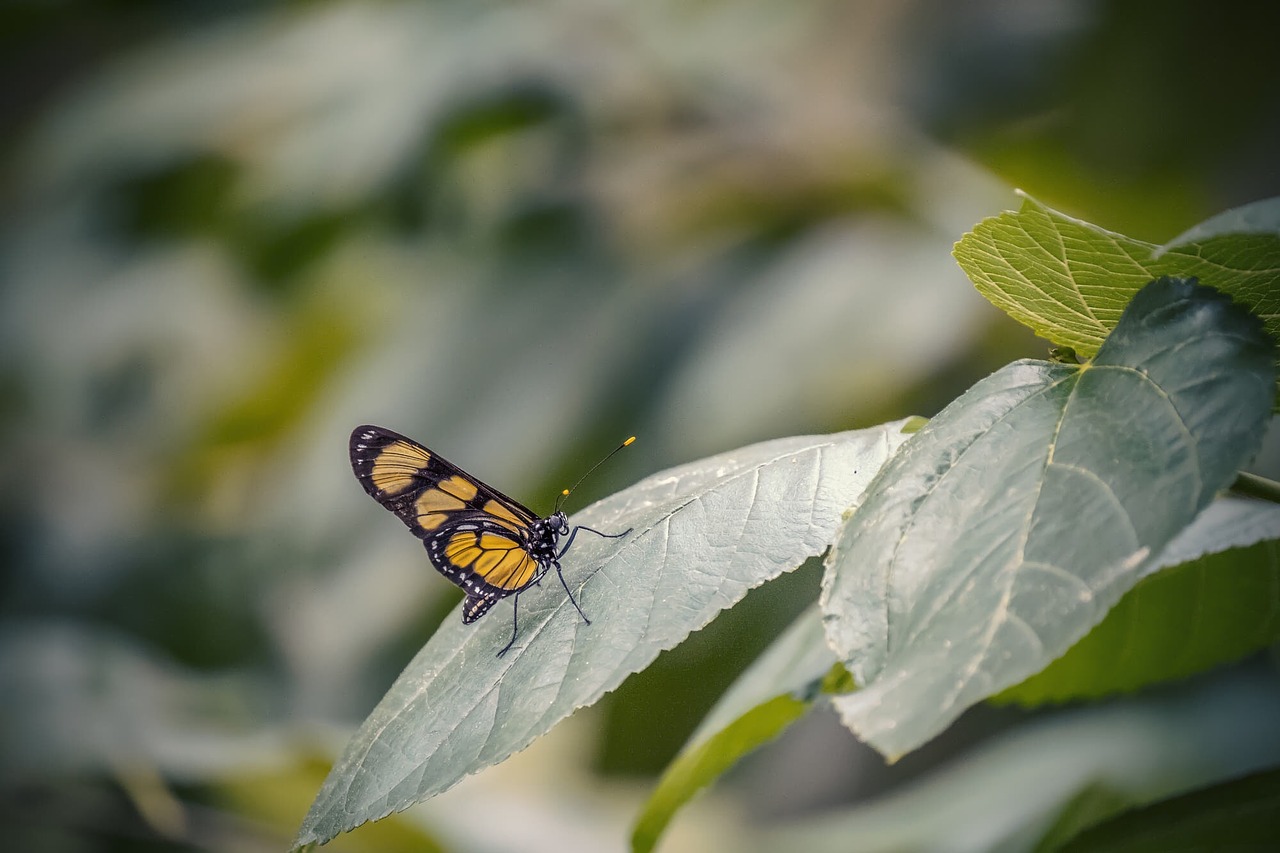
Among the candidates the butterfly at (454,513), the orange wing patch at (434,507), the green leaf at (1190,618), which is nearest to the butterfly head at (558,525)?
the butterfly at (454,513)

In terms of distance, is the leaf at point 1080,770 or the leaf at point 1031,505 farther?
the leaf at point 1080,770

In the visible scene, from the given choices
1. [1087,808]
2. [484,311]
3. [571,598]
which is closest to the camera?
[571,598]

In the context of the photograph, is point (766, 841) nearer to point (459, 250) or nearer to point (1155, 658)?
point (1155, 658)

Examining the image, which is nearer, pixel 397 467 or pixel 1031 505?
pixel 1031 505

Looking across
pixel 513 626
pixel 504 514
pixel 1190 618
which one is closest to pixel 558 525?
pixel 504 514

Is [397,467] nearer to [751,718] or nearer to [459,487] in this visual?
[459,487]

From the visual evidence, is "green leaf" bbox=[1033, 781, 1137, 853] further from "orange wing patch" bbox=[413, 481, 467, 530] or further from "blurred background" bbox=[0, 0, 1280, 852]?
"blurred background" bbox=[0, 0, 1280, 852]

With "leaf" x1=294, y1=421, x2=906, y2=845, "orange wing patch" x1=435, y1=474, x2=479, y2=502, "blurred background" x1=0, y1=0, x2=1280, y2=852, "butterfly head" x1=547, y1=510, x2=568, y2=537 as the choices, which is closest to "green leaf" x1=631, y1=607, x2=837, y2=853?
"leaf" x1=294, y1=421, x2=906, y2=845

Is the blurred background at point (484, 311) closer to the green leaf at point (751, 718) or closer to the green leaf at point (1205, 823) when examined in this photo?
the green leaf at point (751, 718)

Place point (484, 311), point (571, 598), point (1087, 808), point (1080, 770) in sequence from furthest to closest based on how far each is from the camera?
point (484, 311) < point (1080, 770) < point (1087, 808) < point (571, 598)
